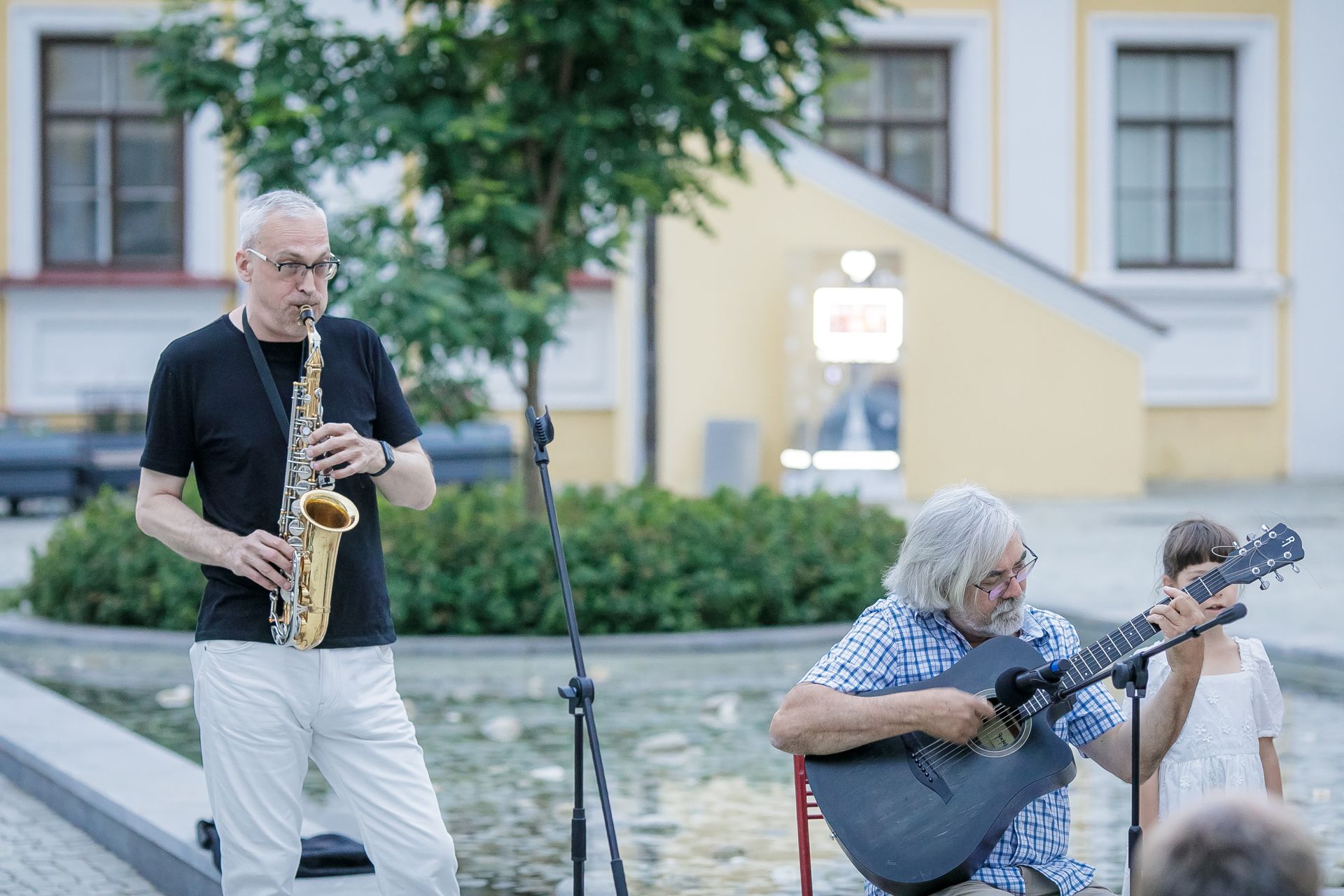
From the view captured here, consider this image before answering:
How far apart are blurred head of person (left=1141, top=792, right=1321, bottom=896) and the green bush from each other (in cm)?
781

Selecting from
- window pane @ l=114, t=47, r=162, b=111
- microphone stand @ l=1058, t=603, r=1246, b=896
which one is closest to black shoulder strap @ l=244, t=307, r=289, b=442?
microphone stand @ l=1058, t=603, r=1246, b=896

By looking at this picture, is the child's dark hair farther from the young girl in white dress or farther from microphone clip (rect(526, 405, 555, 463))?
microphone clip (rect(526, 405, 555, 463))

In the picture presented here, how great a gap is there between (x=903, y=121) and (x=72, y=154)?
1014 centimetres

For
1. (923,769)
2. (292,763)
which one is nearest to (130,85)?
(292,763)

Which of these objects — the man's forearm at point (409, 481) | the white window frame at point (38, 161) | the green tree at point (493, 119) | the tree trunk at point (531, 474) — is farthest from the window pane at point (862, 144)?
the man's forearm at point (409, 481)

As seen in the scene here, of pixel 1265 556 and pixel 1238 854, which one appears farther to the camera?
pixel 1265 556

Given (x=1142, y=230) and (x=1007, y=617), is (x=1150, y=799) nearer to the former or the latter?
(x=1007, y=617)

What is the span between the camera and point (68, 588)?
1052 cm

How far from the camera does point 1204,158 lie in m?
23.9

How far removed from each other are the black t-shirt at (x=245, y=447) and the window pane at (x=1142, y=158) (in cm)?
2105

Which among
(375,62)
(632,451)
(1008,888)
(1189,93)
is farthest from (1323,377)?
(1008,888)

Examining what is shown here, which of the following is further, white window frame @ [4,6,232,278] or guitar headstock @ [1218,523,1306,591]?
white window frame @ [4,6,232,278]

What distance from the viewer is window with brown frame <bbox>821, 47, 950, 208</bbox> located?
23.4 metres

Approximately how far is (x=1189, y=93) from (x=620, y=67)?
15.4m
